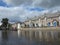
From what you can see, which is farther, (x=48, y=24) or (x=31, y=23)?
(x=31, y=23)

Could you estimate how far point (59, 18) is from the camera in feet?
340

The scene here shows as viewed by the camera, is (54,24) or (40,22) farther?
(40,22)

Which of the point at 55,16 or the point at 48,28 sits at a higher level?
the point at 55,16

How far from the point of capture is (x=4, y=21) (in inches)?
6619

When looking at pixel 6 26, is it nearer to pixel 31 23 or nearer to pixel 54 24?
pixel 31 23

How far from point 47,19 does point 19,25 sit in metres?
38.4

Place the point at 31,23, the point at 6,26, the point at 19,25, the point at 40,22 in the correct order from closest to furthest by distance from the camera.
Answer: the point at 40,22 < the point at 31,23 < the point at 19,25 < the point at 6,26

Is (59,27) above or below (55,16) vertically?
below

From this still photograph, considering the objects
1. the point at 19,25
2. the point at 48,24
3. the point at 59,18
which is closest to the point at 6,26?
the point at 19,25

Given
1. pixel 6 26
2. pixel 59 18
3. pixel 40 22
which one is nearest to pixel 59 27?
pixel 59 18

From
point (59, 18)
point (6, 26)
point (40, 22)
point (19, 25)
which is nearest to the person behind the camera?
point (59, 18)

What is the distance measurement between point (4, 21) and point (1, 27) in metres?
8.51

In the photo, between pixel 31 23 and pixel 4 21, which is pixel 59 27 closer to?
pixel 31 23

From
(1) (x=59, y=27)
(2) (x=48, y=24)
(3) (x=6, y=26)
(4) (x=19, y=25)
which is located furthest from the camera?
(3) (x=6, y=26)
